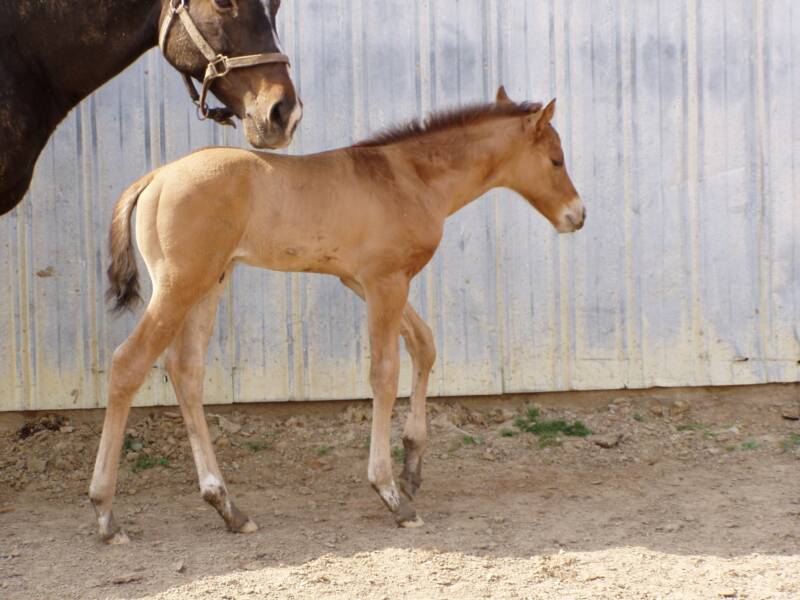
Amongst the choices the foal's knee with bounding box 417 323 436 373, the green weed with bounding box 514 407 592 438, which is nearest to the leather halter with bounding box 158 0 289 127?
the foal's knee with bounding box 417 323 436 373

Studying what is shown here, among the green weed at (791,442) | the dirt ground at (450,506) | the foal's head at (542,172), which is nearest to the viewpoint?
the dirt ground at (450,506)

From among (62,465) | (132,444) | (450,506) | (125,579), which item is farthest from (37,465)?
(450,506)

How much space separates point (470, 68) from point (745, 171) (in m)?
1.82

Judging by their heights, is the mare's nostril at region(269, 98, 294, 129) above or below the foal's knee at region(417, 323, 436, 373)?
above

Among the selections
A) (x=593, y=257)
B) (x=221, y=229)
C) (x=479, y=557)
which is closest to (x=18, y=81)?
(x=221, y=229)

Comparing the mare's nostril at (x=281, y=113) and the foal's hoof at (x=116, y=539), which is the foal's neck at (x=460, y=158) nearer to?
the mare's nostril at (x=281, y=113)

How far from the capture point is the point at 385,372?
4352 mm

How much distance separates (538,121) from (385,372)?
147 cm

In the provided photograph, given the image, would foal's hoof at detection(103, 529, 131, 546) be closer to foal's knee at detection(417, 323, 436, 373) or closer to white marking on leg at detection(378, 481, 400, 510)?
white marking on leg at detection(378, 481, 400, 510)

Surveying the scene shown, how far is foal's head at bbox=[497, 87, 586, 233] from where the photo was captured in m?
4.80

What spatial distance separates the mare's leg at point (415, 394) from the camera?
15.2 ft

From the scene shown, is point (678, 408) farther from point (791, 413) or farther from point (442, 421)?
point (442, 421)

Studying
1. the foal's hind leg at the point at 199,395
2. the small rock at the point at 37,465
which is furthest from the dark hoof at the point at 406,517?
the small rock at the point at 37,465

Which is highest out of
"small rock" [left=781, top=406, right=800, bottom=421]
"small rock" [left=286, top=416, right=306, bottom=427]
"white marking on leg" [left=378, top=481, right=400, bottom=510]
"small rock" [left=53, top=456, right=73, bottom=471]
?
"small rock" [left=286, top=416, right=306, bottom=427]
